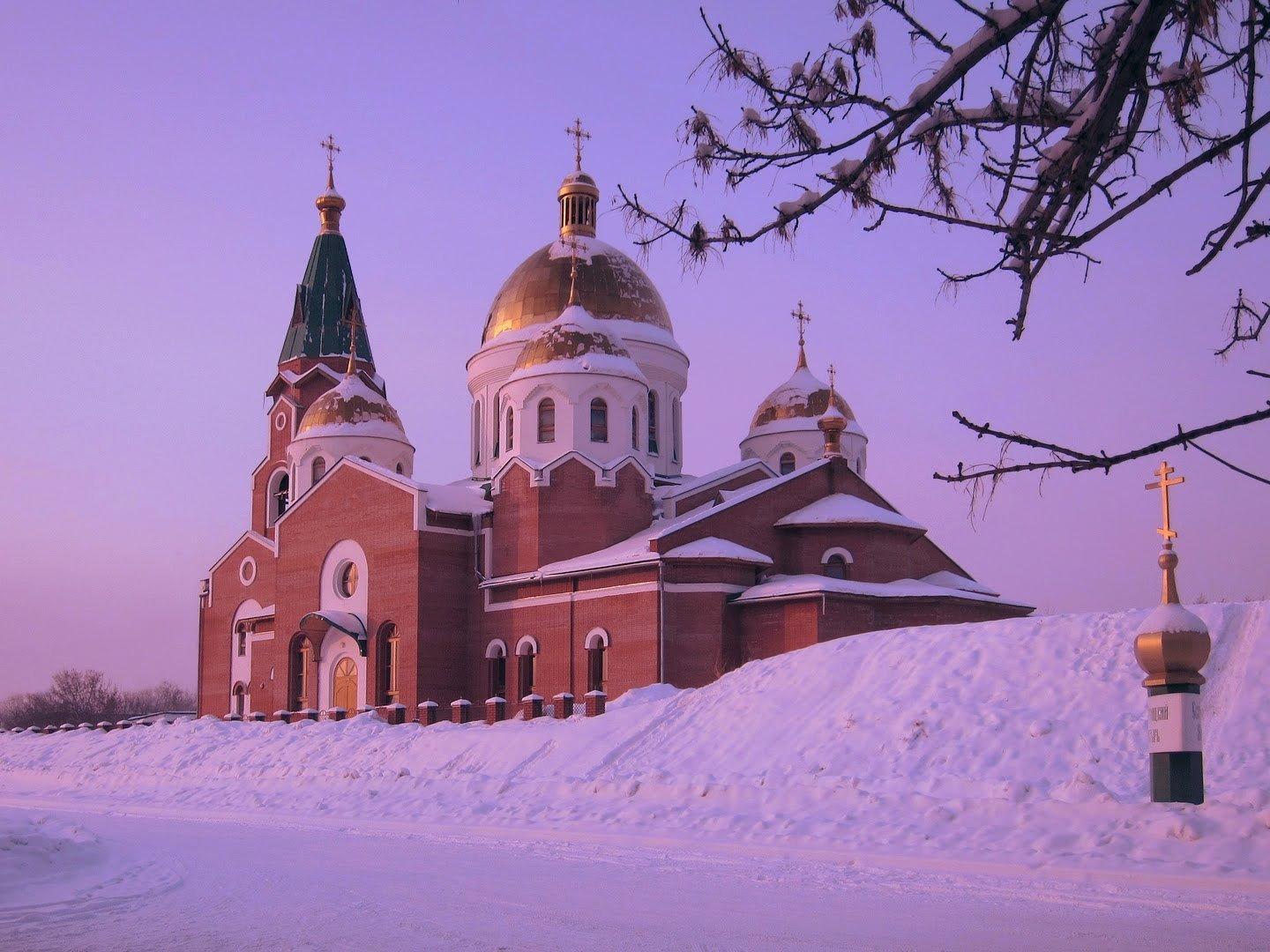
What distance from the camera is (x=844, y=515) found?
2725 centimetres

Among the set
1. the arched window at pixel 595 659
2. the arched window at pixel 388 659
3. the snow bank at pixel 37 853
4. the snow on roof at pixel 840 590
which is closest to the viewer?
the snow bank at pixel 37 853

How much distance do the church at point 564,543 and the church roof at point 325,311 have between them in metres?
2.47

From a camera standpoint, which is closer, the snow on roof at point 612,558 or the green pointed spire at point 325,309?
the snow on roof at point 612,558

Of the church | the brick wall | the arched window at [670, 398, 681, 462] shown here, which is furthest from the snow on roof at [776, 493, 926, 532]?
the arched window at [670, 398, 681, 462]

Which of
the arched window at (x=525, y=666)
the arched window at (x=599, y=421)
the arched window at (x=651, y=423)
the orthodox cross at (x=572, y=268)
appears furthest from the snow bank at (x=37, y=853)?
the arched window at (x=651, y=423)

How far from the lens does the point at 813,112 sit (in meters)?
5.38

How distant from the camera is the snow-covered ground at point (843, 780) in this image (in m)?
9.81

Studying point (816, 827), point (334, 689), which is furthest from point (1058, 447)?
point (334, 689)

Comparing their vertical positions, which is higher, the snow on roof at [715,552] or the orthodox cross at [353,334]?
the orthodox cross at [353,334]

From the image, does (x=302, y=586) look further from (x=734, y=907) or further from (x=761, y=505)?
(x=734, y=907)

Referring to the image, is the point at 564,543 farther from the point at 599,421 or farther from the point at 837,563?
the point at 837,563

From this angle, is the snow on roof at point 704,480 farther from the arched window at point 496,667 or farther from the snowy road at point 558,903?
the snowy road at point 558,903

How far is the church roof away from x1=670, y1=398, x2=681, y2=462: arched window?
10.4 m

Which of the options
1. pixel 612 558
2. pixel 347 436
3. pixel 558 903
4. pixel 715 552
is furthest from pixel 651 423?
pixel 558 903
